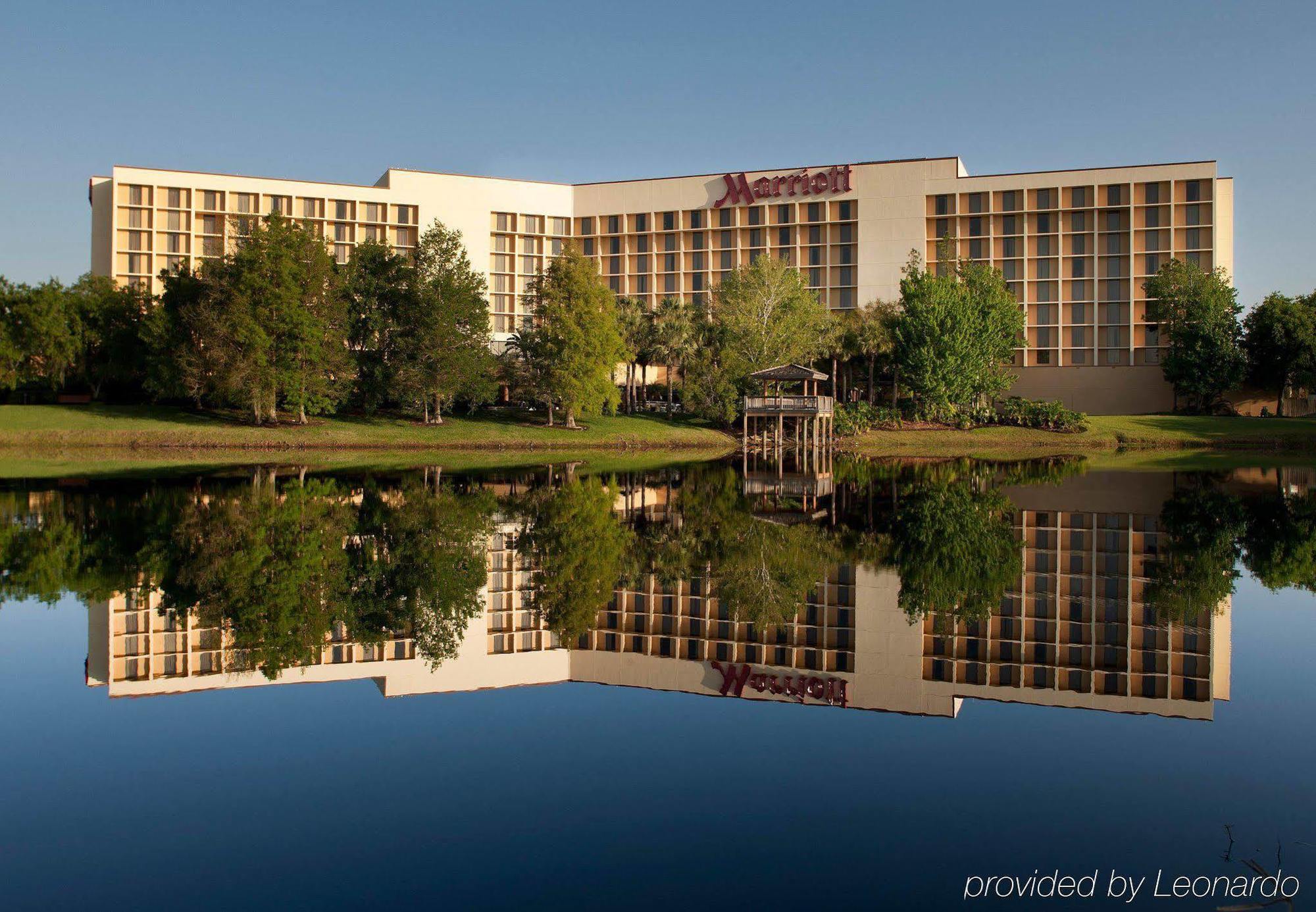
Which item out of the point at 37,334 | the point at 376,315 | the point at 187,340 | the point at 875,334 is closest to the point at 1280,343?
the point at 875,334

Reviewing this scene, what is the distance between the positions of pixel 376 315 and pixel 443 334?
16.6 feet

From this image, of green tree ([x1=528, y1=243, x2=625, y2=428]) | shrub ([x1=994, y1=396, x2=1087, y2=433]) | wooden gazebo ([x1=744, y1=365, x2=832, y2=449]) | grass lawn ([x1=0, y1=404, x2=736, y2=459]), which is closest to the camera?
grass lawn ([x1=0, y1=404, x2=736, y2=459])

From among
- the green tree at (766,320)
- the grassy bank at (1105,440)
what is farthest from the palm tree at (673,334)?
the grassy bank at (1105,440)

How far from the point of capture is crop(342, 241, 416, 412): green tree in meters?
65.3

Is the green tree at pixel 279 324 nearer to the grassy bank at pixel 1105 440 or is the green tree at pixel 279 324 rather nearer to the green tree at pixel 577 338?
the green tree at pixel 577 338

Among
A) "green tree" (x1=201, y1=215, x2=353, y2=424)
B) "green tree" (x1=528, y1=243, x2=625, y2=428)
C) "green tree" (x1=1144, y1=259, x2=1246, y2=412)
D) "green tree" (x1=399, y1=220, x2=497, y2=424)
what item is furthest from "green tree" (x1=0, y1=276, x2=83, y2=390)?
"green tree" (x1=1144, y1=259, x2=1246, y2=412)

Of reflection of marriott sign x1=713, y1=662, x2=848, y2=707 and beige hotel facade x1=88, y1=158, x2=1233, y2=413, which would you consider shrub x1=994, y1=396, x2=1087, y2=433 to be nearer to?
beige hotel facade x1=88, y1=158, x2=1233, y2=413

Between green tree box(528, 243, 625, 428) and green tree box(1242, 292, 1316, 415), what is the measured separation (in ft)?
152

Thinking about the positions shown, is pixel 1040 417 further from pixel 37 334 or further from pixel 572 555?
pixel 37 334

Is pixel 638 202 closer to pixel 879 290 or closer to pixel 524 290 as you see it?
pixel 524 290

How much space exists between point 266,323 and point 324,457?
1508 centimetres

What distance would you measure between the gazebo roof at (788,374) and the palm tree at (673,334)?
10.2m

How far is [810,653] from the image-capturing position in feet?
35.8

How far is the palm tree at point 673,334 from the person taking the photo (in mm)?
71875
